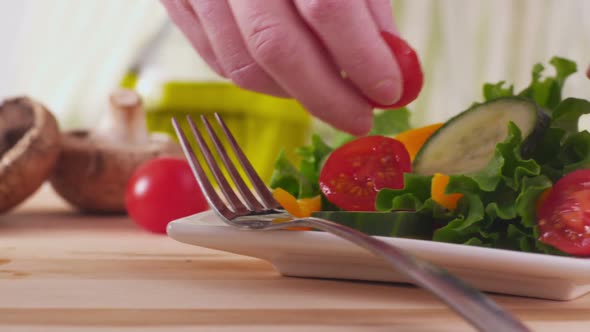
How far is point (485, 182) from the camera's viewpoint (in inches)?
34.9

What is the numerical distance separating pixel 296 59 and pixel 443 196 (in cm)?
24

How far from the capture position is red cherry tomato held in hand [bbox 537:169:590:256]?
2.61 ft

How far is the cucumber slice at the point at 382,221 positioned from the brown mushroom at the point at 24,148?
0.82 m

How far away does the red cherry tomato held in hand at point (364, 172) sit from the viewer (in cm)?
99

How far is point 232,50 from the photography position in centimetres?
94

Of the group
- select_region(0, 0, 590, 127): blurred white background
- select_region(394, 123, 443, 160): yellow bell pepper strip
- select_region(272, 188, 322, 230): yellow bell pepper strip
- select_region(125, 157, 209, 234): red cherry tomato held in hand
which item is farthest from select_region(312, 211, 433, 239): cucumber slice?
select_region(0, 0, 590, 127): blurred white background

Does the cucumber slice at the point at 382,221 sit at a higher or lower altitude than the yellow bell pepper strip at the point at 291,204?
higher

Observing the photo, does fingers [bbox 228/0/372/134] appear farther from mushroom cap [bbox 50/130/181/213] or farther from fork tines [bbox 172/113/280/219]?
mushroom cap [bbox 50/130/181/213]

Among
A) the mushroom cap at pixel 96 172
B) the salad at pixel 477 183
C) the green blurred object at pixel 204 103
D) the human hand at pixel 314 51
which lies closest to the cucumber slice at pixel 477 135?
the salad at pixel 477 183

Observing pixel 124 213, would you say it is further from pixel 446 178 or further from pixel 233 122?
pixel 233 122

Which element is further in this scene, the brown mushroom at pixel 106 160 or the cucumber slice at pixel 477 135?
the brown mushroom at pixel 106 160

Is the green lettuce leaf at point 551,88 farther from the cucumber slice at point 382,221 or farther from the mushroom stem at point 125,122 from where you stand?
the mushroom stem at point 125,122

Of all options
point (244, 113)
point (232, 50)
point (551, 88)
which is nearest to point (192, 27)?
point (232, 50)

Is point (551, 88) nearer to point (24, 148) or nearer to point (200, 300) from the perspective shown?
point (200, 300)
